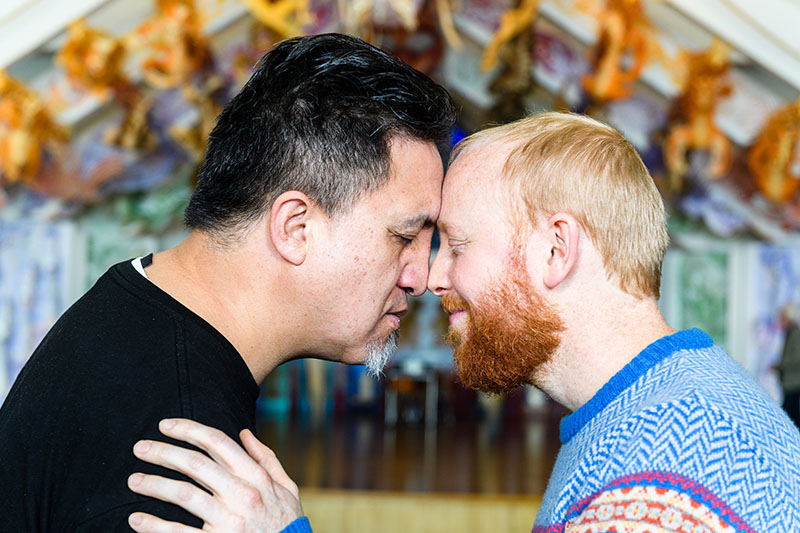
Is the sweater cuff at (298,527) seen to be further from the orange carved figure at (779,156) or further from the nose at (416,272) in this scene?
the orange carved figure at (779,156)

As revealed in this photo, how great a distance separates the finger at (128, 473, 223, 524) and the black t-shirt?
14 mm

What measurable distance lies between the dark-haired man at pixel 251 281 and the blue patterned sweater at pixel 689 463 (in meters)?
Result: 0.59

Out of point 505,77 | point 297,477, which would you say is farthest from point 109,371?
point 505,77

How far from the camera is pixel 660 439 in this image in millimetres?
1394

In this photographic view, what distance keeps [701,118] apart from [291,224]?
8.24 meters

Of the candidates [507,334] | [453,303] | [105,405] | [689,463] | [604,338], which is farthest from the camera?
[453,303]

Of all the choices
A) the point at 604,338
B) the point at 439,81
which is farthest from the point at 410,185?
the point at 439,81

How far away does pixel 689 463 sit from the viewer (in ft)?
4.46

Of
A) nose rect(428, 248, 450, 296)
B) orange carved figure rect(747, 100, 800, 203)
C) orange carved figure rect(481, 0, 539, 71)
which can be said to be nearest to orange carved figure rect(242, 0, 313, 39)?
orange carved figure rect(481, 0, 539, 71)

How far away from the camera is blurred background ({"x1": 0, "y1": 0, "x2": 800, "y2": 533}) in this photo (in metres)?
8.90

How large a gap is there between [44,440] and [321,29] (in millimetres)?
8747

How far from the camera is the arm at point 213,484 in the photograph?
4.59 feet

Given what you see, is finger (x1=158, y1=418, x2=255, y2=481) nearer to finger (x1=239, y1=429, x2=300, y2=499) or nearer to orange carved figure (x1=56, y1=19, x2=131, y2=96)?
finger (x1=239, y1=429, x2=300, y2=499)

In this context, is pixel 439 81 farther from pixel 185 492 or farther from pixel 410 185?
pixel 185 492
